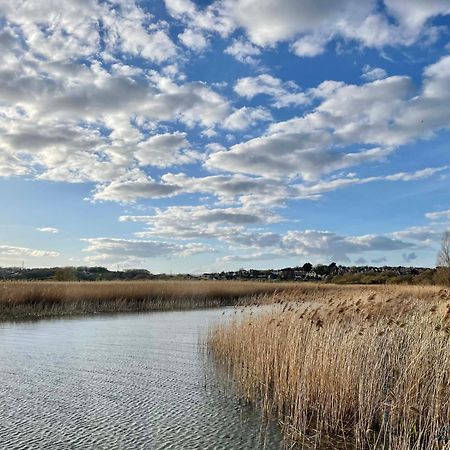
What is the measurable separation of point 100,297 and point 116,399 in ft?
56.2

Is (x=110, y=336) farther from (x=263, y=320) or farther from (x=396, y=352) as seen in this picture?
(x=396, y=352)

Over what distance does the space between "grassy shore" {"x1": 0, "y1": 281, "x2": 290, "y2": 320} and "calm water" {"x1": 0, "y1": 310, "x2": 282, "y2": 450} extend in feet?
20.1

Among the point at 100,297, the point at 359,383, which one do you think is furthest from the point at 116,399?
the point at 100,297

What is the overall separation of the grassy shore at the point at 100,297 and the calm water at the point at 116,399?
241 inches

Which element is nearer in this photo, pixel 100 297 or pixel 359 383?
pixel 359 383

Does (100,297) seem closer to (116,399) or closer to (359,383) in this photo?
(116,399)

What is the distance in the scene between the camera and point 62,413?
671 centimetres

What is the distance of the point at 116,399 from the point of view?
295 inches

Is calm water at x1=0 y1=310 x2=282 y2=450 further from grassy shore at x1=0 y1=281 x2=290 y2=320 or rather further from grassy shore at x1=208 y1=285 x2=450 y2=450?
grassy shore at x1=0 y1=281 x2=290 y2=320

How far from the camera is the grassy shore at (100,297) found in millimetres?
20219

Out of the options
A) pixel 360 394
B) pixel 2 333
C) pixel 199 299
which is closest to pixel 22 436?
pixel 360 394

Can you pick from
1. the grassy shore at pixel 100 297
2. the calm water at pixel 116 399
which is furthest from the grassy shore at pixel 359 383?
the grassy shore at pixel 100 297

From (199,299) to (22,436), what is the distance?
941 inches

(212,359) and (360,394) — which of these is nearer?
(360,394)
